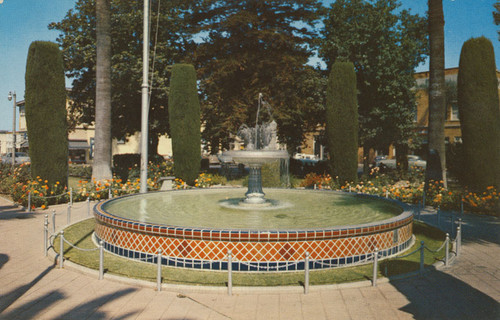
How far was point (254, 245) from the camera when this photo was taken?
6316 mm

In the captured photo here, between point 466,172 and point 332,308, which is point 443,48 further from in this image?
point 332,308

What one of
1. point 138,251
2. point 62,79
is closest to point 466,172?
point 138,251

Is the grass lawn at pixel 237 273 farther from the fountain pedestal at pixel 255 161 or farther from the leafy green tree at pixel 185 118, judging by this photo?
the leafy green tree at pixel 185 118

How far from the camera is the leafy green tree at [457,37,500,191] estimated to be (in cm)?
1366

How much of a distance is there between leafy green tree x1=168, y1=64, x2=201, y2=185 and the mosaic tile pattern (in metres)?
12.7

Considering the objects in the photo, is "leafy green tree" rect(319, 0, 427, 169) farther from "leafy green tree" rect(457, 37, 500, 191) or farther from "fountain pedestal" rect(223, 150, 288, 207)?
"fountain pedestal" rect(223, 150, 288, 207)

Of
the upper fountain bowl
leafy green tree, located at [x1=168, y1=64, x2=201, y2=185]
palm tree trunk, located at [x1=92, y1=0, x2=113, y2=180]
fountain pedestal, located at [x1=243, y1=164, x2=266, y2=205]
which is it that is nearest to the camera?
the upper fountain bowl

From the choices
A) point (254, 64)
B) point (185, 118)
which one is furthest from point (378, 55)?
point (185, 118)

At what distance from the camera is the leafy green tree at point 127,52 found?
2514 centimetres

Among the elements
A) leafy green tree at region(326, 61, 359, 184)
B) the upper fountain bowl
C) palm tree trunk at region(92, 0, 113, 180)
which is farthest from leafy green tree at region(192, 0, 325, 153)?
the upper fountain bowl

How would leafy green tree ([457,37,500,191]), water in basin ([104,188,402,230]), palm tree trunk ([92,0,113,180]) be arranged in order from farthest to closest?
1. palm tree trunk ([92,0,113,180])
2. leafy green tree ([457,37,500,191])
3. water in basin ([104,188,402,230])

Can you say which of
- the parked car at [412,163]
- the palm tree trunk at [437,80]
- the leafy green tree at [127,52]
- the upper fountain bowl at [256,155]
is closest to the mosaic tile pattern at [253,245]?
the upper fountain bowl at [256,155]

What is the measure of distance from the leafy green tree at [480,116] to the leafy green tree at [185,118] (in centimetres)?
1252

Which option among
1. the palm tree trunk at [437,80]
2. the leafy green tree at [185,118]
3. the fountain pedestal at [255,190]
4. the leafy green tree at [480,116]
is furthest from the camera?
the leafy green tree at [185,118]
